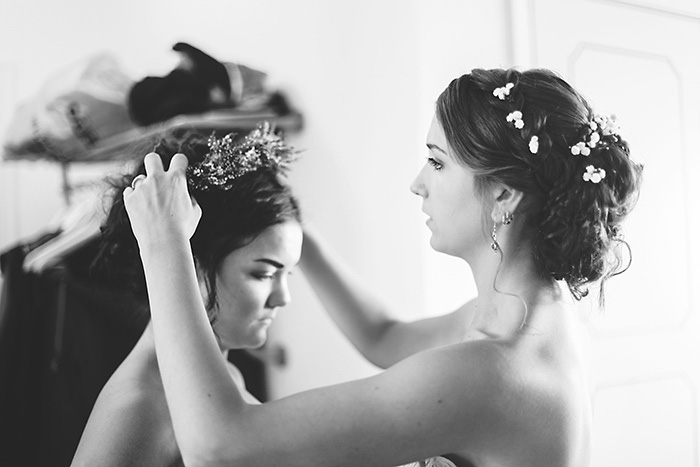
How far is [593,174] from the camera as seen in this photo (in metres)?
1.10

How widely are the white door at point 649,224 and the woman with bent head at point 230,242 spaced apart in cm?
125

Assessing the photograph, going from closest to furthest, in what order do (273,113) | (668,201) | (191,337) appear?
1. (191,337)
2. (273,113)
3. (668,201)

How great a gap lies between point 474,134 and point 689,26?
78.2 inches

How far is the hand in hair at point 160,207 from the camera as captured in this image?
1015mm

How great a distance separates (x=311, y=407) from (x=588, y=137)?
610 mm

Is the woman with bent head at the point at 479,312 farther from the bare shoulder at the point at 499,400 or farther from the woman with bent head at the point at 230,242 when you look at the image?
the woman with bent head at the point at 230,242

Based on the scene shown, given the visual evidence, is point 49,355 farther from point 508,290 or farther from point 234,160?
point 508,290

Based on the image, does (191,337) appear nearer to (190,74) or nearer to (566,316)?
(566,316)

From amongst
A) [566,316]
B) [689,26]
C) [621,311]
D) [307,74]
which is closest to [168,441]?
[566,316]

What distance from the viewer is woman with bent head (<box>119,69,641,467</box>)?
0.95 m

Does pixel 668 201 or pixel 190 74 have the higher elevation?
pixel 190 74

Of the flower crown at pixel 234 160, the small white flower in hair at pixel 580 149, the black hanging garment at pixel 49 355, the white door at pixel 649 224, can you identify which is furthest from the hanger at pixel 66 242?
the white door at pixel 649 224

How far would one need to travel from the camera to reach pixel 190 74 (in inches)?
68.5

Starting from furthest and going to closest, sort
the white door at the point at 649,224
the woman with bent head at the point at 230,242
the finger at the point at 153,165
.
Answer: the white door at the point at 649,224 < the woman with bent head at the point at 230,242 < the finger at the point at 153,165
